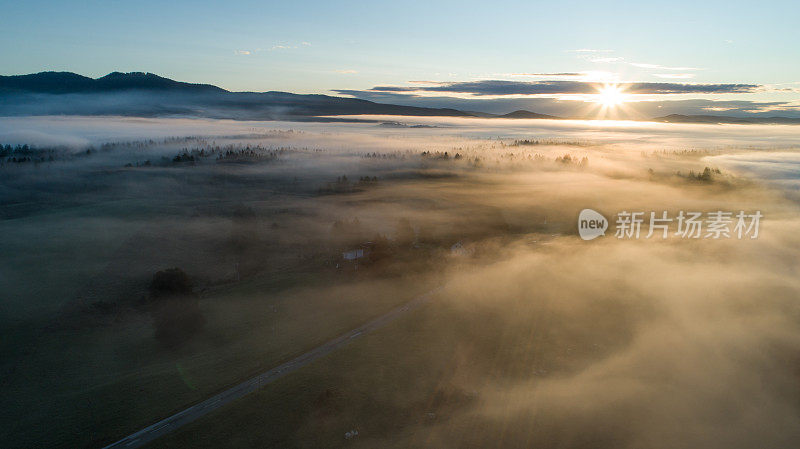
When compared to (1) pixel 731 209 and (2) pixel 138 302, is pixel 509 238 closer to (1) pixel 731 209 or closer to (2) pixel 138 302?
(2) pixel 138 302

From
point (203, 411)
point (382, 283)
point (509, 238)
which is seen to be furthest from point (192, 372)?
point (509, 238)

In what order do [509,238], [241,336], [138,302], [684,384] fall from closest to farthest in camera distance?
[684,384] → [241,336] → [138,302] → [509,238]

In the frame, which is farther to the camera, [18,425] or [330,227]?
[330,227]

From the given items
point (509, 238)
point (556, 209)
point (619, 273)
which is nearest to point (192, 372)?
point (619, 273)

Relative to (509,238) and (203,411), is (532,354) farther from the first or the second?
(509,238)

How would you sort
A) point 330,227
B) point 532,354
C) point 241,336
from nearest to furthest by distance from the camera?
point 532,354
point 241,336
point 330,227

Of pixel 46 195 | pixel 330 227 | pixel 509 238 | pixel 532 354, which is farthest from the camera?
pixel 46 195
